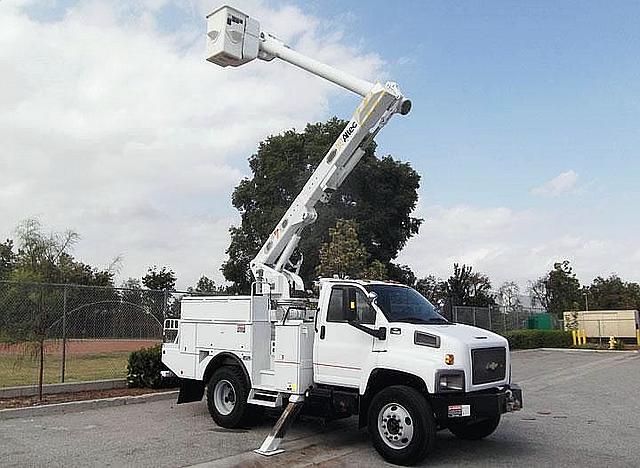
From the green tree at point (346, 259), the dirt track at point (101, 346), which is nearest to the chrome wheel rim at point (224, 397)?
the dirt track at point (101, 346)

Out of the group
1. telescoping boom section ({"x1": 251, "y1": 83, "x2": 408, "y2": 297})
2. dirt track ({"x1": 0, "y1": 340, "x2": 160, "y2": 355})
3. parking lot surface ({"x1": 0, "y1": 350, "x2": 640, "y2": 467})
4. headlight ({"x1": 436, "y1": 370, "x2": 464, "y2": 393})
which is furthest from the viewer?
dirt track ({"x1": 0, "y1": 340, "x2": 160, "y2": 355})

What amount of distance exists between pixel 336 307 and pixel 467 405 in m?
2.39

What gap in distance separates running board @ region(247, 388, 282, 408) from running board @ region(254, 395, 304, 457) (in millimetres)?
421

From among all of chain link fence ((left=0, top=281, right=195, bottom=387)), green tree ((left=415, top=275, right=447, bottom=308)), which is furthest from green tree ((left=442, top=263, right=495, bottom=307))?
chain link fence ((left=0, top=281, right=195, bottom=387))

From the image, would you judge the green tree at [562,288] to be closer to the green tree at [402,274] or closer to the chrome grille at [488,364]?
the green tree at [402,274]

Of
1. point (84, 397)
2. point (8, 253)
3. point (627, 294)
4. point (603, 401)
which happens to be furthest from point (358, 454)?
point (627, 294)

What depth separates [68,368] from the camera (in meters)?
16.8

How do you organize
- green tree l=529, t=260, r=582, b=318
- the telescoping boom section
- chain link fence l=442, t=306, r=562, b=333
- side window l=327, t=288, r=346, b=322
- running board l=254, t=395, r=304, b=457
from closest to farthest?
running board l=254, t=395, r=304, b=457 < side window l=327, t=288, r=346, b=322 < the telescoping boom section < chain link fence l=442, t=306, r=562, b=333 < green tree l=529, t=260, r=582, b=318

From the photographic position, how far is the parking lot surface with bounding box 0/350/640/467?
8.54 m

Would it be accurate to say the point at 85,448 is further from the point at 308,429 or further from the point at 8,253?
the point at 8,253

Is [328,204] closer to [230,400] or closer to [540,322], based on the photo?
[540,322]

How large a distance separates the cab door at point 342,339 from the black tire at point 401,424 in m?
0.64

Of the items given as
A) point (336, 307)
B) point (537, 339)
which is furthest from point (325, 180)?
point (537, 339)

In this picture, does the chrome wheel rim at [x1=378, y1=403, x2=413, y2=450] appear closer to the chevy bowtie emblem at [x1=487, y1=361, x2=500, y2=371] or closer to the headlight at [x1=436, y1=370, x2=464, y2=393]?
the headlight at [x1=436, y1=370, x2=464, y2=393]
